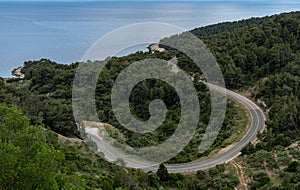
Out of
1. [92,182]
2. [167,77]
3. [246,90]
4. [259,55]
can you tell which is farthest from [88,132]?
[259,55]

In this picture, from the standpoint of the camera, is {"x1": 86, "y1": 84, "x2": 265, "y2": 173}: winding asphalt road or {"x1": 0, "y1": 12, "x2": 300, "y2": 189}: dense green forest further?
{"x1": 86, "y1": 84, "x2": 265, "y2": 173}: winding asphalt road

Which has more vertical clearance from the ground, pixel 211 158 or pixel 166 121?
pixel 166 121

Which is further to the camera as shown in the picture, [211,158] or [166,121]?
[166,121]

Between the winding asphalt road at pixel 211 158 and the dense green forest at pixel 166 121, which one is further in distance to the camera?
the winding asphalt road at pixel 211 158
